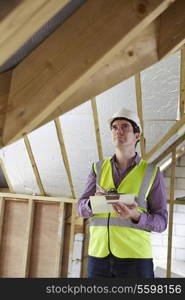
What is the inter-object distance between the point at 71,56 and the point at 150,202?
2.73ft

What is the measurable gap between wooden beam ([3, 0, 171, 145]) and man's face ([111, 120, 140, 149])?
45 cm

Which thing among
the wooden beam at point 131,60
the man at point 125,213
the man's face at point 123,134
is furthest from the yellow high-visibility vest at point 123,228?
the wooden beam at point 131,60

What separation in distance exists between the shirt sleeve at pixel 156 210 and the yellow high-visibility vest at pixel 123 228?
0.03 m

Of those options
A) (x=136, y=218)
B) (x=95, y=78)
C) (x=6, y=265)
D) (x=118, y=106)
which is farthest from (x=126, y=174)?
(x=6, y=265)

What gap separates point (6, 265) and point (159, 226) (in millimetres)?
3582

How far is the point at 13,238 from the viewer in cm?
496

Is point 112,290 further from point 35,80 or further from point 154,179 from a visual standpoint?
point 35,80

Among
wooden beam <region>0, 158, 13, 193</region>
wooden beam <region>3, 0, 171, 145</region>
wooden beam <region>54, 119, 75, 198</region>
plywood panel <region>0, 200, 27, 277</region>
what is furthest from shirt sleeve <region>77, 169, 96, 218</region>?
plywood panel <region>0, 200, 27, 277</region>

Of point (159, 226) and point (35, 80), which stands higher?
point (35, 80)

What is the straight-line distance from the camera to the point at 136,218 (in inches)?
69.8

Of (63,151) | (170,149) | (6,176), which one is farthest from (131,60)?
(170,149)

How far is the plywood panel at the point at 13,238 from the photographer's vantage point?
4.89 metres

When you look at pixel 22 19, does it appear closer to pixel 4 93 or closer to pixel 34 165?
pixel 4 93

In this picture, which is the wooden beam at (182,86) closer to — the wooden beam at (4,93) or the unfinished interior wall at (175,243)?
the wooden beam at (4,93)
